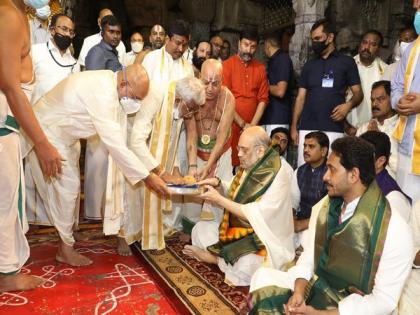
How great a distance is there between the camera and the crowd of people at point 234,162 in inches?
77.9

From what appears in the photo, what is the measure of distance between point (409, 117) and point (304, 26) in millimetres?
3055

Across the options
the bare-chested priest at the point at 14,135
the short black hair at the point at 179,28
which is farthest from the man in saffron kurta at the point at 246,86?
the bare-chested priest at the point at 14,135

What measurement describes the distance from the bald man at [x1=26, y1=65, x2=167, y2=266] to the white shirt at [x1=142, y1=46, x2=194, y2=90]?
1.08 metres

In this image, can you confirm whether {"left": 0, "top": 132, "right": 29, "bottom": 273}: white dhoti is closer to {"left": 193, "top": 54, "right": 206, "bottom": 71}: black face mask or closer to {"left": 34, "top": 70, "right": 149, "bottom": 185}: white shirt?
{"left": 34, "top": 70, "right": 149, "bottom": 185}: white shirt

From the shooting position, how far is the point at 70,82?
310 centimetres

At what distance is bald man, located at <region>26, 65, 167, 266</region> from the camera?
3.03 m

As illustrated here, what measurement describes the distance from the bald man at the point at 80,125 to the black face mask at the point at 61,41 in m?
1.39

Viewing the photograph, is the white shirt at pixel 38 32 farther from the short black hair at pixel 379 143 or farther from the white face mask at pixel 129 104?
the short black hair at pixel 379 143

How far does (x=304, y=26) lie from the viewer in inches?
228

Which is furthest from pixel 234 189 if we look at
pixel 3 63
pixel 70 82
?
pixel 3 63

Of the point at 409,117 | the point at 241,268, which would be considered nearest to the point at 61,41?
the point at 241,268

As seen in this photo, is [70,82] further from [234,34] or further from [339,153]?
[234,34]

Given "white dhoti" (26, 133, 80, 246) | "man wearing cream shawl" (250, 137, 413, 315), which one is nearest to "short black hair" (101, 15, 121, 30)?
"white dhoti" (26, 133, 80, 246)

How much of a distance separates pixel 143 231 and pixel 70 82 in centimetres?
141
